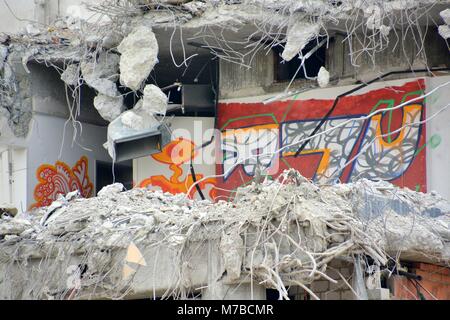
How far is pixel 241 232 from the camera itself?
515 inches

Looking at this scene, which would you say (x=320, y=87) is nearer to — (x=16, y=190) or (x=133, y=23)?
(x=133, y=23)

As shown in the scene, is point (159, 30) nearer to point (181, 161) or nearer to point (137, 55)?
point (137, 55)

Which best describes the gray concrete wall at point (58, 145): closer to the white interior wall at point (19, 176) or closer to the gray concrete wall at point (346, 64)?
the white interior wall at point (19, 176)

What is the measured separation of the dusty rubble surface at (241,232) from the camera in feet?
42.4

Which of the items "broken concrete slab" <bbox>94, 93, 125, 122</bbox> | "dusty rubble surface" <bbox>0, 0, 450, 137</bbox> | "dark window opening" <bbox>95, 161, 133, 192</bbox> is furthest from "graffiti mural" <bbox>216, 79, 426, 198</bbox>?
"dark window opening" <bbox>95, 161, 133, 192</bbox>

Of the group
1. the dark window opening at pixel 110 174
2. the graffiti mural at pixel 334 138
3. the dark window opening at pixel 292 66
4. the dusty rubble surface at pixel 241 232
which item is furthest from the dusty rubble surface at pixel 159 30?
the dusty rubble surface at pixel 241 232

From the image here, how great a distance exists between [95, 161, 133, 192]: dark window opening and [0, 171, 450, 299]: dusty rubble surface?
5489 millimetres

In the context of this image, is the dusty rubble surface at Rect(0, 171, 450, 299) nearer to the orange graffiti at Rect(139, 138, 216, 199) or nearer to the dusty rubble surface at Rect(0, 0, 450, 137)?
the dusty rubble surface at Rect(0, 0, 450, 137)

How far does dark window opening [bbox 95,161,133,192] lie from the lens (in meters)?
20.8

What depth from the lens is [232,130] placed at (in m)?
19.0

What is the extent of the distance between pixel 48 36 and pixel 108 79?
157 centimetres

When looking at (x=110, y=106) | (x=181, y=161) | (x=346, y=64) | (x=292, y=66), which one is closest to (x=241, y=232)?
(x=110, y=106)

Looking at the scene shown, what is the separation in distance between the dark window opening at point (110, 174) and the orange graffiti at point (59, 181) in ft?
0.93

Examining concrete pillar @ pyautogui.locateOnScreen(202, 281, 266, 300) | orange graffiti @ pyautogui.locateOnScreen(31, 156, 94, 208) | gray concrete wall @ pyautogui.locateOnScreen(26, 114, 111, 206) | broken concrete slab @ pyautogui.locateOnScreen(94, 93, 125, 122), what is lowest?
concrete pillar @ pyautogui.locateOnScreen(202, 281, 266, 300)
